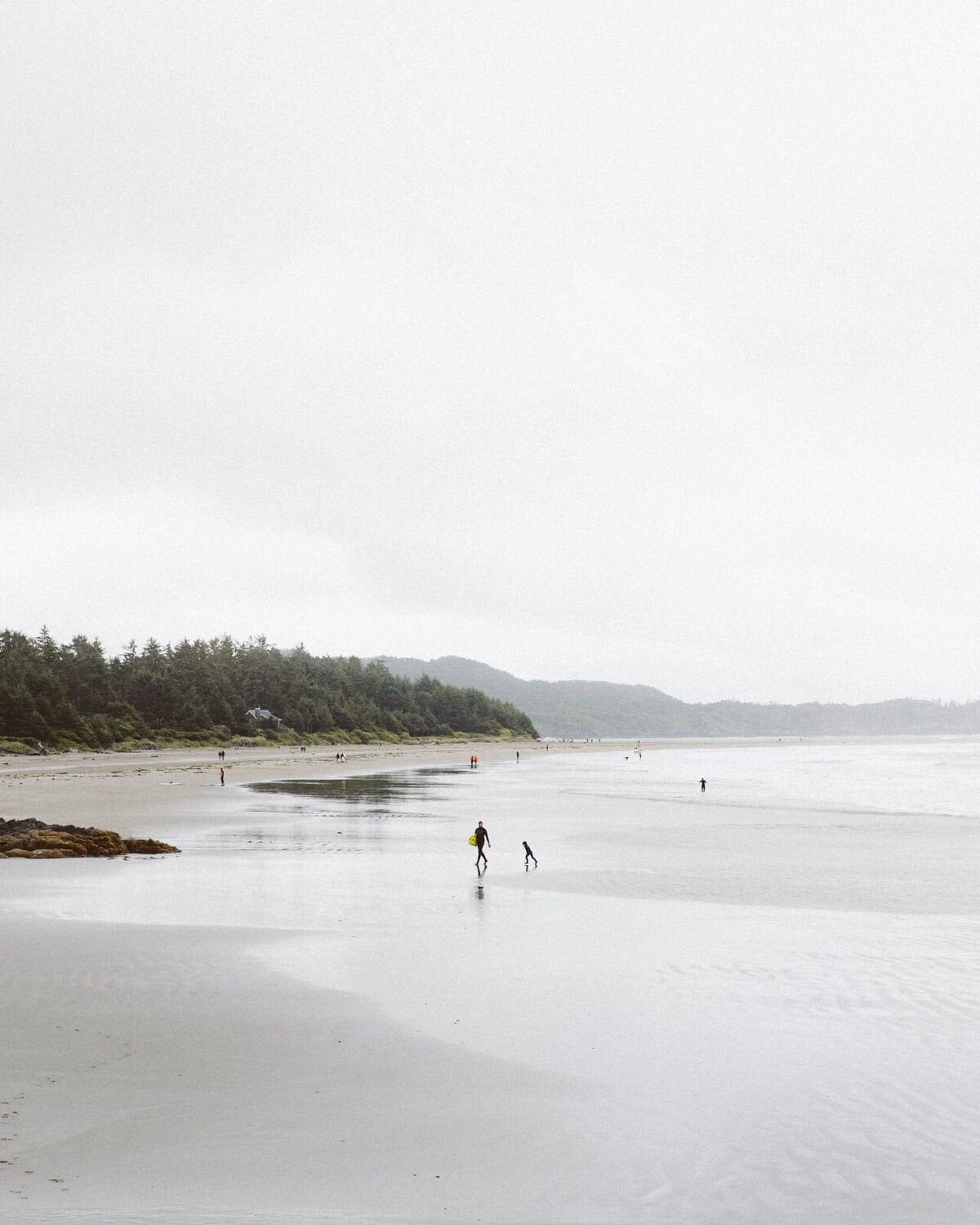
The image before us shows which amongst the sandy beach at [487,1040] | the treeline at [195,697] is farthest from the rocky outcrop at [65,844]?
the treeline at [195,697]

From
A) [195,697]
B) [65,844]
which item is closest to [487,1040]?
[65,844]

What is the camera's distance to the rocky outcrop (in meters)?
27.8

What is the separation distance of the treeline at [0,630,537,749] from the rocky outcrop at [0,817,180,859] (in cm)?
7331

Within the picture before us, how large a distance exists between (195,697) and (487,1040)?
414 feet

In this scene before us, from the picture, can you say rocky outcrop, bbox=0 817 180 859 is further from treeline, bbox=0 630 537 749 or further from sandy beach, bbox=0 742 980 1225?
treeline, bbox=0 630 537 749

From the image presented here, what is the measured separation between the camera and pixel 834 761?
12044 cm

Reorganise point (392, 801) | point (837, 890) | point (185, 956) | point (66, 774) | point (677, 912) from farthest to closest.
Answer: point (66, 774)
point (392, 801)
point (837, 890)
point (677, 912)
point (185, 956)

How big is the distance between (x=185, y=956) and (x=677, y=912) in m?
10.4

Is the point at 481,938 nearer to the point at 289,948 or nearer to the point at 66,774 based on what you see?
the point at 289,948

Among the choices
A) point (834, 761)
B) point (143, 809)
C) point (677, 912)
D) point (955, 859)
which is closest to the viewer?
point (677, 912)

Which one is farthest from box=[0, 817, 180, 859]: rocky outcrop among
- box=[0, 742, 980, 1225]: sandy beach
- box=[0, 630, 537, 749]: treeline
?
box=[0, 630, 537, 749]: treeline

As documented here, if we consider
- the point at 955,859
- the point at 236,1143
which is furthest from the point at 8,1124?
the point at 955,859

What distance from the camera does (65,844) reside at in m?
28.3

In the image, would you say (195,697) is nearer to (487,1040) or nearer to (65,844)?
(65,844)
